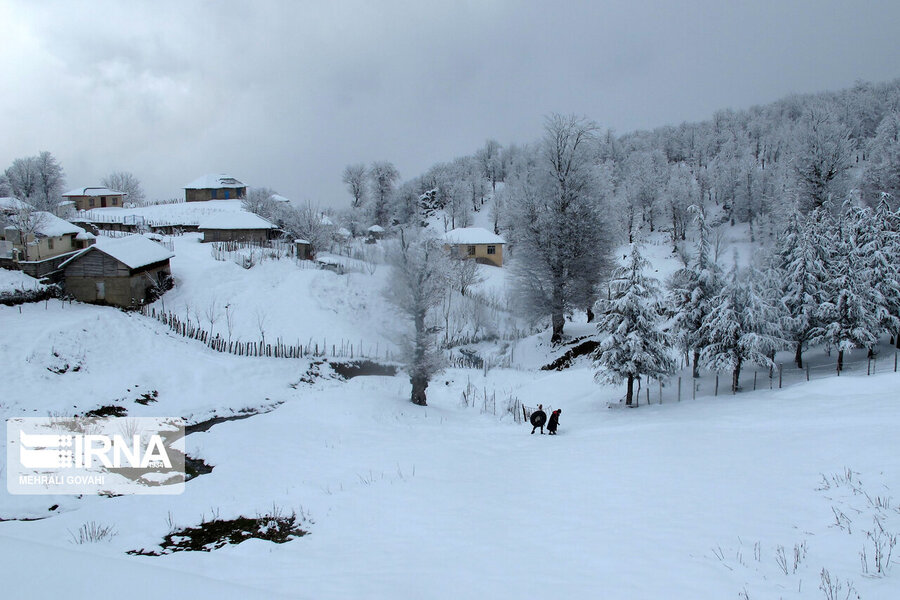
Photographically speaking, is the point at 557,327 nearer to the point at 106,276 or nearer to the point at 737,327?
the point at 737,327

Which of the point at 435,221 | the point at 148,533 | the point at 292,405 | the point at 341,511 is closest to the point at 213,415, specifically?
the point at 292,405

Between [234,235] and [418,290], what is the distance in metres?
34.9

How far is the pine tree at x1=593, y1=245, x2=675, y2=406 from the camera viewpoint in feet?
71.6

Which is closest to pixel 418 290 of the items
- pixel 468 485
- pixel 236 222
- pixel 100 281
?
pixel 468 485

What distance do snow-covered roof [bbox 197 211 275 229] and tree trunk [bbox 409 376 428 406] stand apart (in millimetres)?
34009

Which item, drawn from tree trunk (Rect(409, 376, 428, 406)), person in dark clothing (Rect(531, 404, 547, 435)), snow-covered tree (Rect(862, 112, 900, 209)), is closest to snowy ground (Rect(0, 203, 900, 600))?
person in dark clothing (Rect(531, 404, 547, 435))

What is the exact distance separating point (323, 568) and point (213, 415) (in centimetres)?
1813

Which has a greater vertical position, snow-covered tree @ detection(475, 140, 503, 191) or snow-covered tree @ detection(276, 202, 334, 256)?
snow-covered tree @ detection(475, 140, 503, 191)

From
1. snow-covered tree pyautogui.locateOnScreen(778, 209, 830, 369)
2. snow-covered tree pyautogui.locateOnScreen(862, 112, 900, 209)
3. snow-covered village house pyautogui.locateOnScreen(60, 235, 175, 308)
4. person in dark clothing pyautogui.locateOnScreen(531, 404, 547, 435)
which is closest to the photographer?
person in dark clothing pyautogui.locateOnScreen(531, 404, 547, 435)

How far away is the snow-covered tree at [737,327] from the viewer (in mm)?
21422

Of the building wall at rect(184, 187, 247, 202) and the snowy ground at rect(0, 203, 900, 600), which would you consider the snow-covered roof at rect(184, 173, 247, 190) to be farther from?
the snowy ground at rect(0, 203, 900, 600)

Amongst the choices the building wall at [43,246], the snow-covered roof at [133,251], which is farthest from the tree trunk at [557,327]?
the building wall at [43,246]

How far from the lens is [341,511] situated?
36.9 ft

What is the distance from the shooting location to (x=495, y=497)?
1179 centimetres
